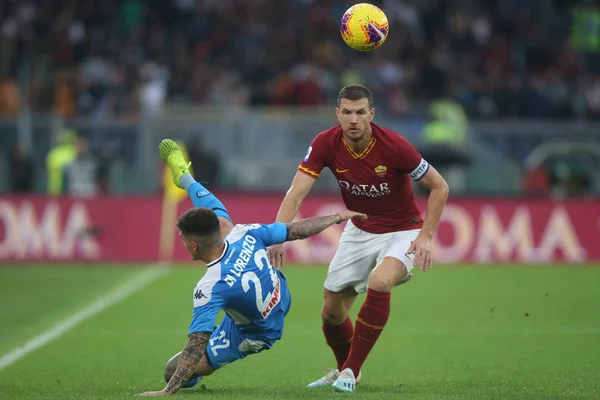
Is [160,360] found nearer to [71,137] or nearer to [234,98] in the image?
[71,137]

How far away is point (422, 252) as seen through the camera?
789 centimetres

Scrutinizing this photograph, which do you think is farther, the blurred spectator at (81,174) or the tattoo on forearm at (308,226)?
the blurred spectator at (81,174)

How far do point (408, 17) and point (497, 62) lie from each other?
2595 mm

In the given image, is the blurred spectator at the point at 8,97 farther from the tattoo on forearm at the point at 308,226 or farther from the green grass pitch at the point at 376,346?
the tattoo on forearm at the point at 308,226

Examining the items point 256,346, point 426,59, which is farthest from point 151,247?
point 256,346

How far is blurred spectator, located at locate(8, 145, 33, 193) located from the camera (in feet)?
68.3

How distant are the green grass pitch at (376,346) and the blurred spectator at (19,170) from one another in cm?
288

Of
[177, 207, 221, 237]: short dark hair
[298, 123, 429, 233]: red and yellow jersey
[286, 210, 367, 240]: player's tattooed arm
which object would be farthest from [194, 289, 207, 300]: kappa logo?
[298, 123, 429, 233]: red and yellow jersey

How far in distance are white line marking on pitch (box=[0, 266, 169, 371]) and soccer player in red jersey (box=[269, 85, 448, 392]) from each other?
3.10 metres

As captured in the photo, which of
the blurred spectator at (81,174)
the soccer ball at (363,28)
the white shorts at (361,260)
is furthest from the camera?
the blurred spectator at (81,174)

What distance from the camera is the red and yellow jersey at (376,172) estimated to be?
8.09 m

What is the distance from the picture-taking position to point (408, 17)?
2622cm

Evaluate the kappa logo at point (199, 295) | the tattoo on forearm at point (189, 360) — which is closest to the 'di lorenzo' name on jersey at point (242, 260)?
the kappa logo at point (199, 295)

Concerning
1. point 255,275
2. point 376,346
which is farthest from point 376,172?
point 376,346
